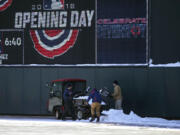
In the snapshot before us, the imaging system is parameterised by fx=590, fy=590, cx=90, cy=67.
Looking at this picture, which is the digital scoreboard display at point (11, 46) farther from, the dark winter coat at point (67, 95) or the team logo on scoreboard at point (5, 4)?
the dark winter coat at point (67, 95)

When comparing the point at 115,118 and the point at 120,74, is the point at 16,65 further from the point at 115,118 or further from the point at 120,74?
the point at 115,118

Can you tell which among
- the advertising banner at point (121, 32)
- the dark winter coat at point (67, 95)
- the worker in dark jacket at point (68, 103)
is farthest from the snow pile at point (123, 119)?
the advertising banner at point (121, 32)

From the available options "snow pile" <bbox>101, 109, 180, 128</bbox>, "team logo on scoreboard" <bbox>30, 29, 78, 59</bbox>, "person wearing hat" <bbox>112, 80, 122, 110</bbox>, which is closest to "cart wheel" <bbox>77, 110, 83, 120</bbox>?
→ "snow pile" <bbox>101, 109, 180, 128</bbox>

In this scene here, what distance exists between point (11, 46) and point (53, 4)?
11.7 ft

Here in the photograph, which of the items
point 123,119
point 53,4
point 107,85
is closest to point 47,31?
point 53,4

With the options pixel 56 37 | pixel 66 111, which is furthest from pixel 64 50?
pixel 66 111

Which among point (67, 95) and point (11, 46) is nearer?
point (67, 95)

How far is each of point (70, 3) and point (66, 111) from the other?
7479 millimetres

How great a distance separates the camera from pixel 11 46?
35.3m

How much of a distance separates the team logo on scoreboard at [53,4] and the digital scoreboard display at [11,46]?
7.30 feet

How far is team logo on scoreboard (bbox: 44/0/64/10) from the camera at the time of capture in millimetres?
34781

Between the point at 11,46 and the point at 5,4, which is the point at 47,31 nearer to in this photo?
the point at 11,46

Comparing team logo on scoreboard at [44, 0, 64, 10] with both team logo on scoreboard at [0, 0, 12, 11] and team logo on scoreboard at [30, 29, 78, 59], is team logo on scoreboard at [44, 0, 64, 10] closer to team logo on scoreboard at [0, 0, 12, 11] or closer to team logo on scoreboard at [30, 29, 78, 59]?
team logo on scoreboard at [30, 29, 78, 59]

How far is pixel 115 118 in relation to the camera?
95.9 feet
